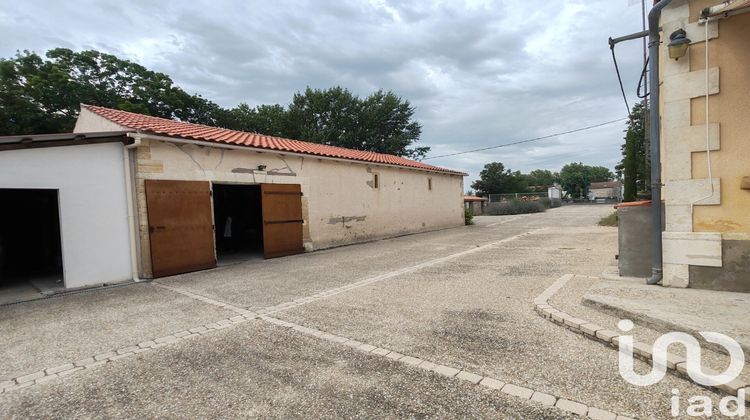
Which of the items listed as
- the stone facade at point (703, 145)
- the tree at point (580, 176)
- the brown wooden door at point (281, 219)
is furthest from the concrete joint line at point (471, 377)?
the tree at point (580, 176)

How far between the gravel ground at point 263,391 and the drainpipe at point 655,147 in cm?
384

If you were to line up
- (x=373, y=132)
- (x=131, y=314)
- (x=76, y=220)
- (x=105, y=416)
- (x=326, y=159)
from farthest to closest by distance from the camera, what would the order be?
→ (x=373, y=132)
(x=326, y=159)
(x=76, y=220)
(x=131, y=314)
(x=105, y=416)

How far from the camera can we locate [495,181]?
52.1m

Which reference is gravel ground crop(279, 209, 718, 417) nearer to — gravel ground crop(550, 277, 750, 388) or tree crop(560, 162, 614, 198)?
gravel ground crop(550, 277, 750, 388)

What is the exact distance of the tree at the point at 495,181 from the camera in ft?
170

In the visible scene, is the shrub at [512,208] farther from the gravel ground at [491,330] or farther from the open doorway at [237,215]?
the gravel ground at [491,330]

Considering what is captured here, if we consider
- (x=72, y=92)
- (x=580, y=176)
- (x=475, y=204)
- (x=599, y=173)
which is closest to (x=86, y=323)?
(x=72, y=92)

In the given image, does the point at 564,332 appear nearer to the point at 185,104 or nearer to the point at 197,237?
the point at 197,237

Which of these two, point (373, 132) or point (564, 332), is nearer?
point (564, 332)

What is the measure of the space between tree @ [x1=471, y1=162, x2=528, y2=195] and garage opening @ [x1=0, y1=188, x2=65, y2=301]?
49.0m

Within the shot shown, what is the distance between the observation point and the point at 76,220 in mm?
6344

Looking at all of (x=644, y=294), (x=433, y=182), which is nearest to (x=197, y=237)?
(x=644, y=294)

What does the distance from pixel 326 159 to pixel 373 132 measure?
74.5 feet

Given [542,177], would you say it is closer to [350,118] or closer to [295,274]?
[350,118]
